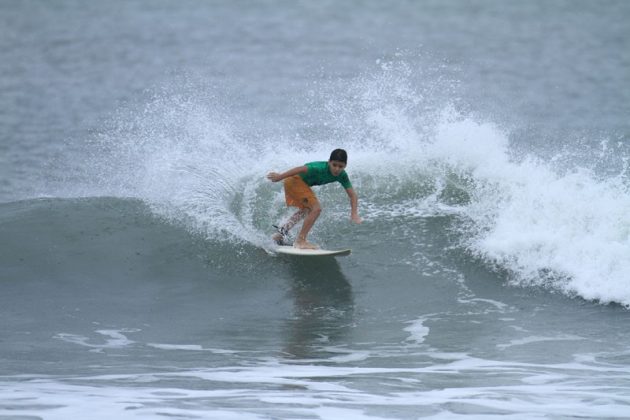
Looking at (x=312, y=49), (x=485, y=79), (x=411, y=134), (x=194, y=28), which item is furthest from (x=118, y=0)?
(x=411, y=134)

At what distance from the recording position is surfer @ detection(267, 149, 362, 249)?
37.7 ft

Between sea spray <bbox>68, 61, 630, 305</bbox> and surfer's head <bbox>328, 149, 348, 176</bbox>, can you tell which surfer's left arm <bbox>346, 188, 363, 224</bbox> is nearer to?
surfer's head <bbox>328, 149, 348, 176</bbox>

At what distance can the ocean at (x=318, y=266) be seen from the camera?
762 cm

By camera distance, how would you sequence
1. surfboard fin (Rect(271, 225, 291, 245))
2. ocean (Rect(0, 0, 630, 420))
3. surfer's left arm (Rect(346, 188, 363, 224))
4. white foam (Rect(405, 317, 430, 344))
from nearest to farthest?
ocean (Rect(0, 0, 630, 420)), white foam (Rect(405, 317, 430, 344)), surfer's left arm (Rect(346, 188, 363, 224)), surfboard fin (Rect(271, 225, 291, 245))

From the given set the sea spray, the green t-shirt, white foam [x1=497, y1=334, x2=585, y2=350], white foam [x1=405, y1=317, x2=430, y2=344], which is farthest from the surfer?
white foam [x1=497, y1=334, x2=585, y2=350]

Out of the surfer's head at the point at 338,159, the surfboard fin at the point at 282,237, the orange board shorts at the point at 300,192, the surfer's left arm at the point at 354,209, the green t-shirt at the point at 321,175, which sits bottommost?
the surfboard fin at the point at 282,237

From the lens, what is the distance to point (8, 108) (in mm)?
25125

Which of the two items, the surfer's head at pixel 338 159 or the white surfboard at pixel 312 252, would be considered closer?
Result: the surfer's head at pixel 338 159

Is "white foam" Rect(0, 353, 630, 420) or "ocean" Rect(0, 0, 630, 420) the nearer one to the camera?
"white foam" Rect(0, 353, 630, 420)

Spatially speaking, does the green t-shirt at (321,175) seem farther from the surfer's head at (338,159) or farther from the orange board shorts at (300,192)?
the surfer's head at (338,159)

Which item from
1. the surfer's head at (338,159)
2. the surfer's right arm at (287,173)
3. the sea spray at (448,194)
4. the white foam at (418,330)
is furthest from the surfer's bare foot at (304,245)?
the white foam at (418,330)

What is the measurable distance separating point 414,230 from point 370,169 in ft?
6.62

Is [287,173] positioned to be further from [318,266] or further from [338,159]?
[318,266]

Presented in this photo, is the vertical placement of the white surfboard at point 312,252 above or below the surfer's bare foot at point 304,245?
below
